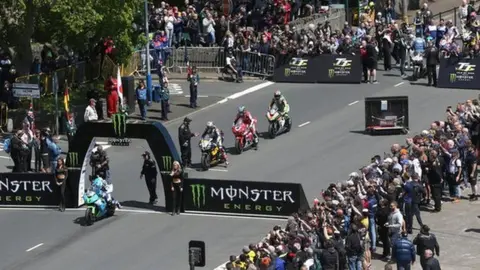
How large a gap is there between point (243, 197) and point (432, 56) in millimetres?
15619

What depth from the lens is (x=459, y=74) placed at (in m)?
47.5

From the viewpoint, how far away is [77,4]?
42.9m

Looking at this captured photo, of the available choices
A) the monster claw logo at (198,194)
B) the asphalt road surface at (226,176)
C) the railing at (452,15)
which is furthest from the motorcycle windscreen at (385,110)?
the railing at (452,15)

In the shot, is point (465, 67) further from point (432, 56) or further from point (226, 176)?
point (226, 176)

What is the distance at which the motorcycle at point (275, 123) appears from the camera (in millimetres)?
41250

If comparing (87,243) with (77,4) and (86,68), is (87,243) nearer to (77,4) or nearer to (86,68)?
(77,4)

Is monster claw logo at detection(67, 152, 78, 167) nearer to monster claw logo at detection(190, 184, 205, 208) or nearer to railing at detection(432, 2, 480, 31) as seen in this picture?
monster claw logo at detection(190, 184, 205, 208)

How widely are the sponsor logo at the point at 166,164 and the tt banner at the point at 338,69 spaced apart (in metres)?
15.8

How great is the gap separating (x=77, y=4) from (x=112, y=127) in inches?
368

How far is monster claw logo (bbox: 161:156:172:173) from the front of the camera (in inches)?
1352

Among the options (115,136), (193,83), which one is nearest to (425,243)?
(115,136)

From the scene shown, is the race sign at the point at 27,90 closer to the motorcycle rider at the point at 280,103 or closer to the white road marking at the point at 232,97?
the white road marking at the point at 232,97

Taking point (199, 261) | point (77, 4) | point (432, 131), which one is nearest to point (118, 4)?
point (77, 4)

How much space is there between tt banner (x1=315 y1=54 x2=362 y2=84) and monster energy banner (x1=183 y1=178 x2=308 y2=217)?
1594 cm
